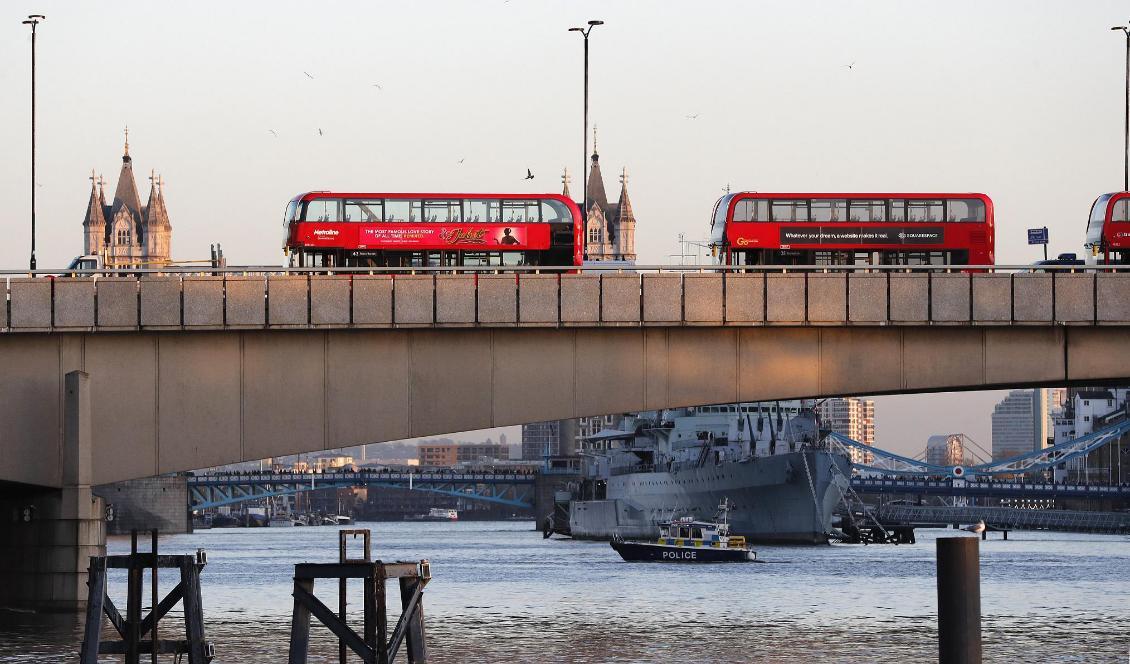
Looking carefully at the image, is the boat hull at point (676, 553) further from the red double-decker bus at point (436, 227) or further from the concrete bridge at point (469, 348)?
the concrete bridge at point (469, 348)

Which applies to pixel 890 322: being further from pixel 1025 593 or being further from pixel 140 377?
pixel 1025 593

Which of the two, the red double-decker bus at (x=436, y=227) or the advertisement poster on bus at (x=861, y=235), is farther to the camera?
the advertisement poster on bus at (x=861, y=235)

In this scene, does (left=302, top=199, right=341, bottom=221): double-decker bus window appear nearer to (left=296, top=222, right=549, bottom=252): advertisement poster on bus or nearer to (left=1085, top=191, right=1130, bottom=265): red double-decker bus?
(left=296, top=222, right=549, bottom=252): advertisement poster on bus

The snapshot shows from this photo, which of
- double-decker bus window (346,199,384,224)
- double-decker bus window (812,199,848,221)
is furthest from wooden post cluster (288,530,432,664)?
double-decker bus window (812,199,848,221)

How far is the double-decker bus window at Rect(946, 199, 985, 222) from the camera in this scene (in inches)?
2506

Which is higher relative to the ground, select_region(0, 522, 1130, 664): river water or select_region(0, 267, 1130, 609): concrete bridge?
select_region(0, 267, 1130, 609): concrete bridge

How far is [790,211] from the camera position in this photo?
2496 inches

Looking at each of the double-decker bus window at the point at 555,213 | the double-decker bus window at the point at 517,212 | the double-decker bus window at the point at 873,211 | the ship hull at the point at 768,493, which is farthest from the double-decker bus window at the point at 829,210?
the ship hull at the point at 768,493

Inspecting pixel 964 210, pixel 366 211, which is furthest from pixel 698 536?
pixel 366 211

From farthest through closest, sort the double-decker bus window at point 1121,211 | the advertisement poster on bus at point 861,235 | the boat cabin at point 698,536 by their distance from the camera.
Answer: the boat cabin at point 698,536, the advertisement poster on bus at point 861,235, the double-decker bus window at point 1121,211

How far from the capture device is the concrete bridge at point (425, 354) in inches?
1774

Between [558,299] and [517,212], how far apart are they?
14.3m

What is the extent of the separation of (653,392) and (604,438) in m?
114

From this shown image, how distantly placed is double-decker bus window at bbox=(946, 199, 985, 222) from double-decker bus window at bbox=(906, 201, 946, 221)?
0.31m
